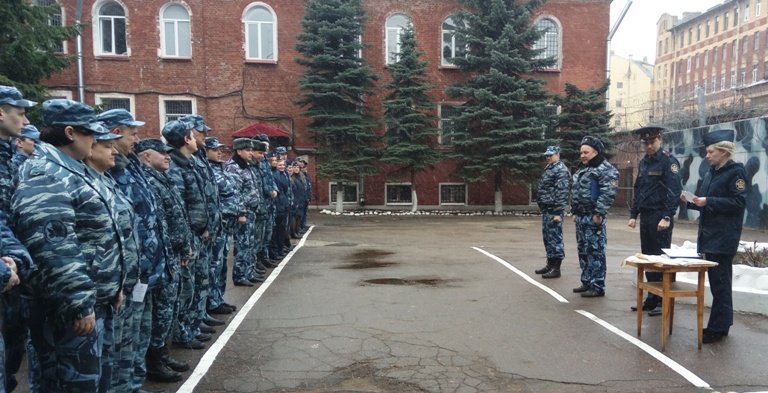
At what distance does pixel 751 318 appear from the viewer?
18.4ft

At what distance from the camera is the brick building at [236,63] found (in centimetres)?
2125

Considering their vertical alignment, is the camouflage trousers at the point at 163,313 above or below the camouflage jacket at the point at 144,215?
below

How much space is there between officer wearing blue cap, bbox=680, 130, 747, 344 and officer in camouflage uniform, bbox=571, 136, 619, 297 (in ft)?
4.87

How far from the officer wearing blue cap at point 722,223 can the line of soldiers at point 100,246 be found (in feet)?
15.7

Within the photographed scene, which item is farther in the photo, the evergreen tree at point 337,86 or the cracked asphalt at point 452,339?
the evergreen tree at point 337,86

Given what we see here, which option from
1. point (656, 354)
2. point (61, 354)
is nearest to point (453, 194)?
point (656, 354)

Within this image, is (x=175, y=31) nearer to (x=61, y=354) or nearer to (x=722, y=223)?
(x=61, y=354)

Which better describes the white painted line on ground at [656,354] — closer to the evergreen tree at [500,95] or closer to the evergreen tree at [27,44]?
the evergreen tree at [27,44]

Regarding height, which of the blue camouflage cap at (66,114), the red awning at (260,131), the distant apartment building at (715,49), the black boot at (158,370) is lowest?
the black boot at (158,370)

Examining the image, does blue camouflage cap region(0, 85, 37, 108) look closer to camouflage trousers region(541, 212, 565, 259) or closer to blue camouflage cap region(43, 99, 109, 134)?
blue camouflage cap region(43, 99, 109, 134)

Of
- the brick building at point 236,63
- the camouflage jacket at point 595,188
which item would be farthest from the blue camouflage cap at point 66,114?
the brick building at point 236,63

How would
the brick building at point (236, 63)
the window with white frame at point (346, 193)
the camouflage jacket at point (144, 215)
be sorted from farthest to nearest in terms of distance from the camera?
1. the window with white frame at point (346, 193)
2. the brick building at point (236, 63)
3. the camouflage jacket at point (144, 215)

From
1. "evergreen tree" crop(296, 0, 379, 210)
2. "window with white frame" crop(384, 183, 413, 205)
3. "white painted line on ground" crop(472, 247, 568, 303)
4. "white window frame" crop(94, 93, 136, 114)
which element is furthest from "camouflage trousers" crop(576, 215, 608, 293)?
"white window frame" crop(94, 93, 136, 114)

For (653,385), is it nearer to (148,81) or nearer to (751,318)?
(751,318)
